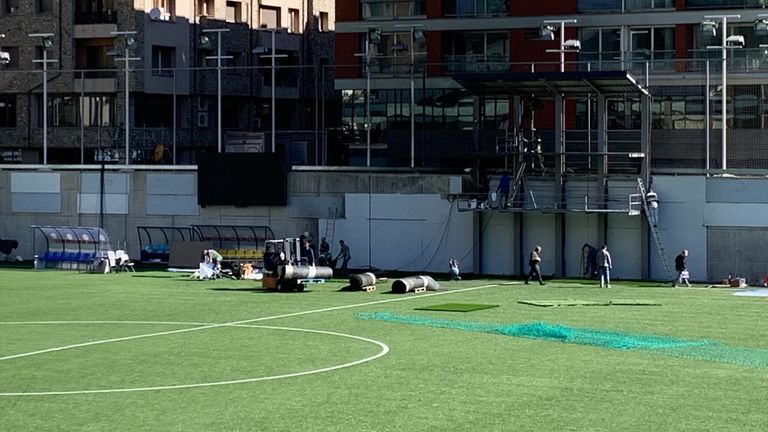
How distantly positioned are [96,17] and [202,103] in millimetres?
9206

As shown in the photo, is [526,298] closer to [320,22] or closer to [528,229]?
[528,229]

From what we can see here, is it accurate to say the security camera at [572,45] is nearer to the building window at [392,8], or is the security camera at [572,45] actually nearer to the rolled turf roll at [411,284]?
the building window at [392,8]

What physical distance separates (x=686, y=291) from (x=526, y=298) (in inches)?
334

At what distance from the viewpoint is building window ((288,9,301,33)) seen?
111 m

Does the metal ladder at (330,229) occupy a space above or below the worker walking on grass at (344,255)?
above

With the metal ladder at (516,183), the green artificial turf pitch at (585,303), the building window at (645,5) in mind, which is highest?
the building window at (645,5)

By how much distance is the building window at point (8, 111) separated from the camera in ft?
333

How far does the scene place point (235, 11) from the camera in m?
107

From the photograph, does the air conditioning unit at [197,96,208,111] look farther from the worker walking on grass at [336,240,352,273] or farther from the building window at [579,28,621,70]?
the worker walking on grass at [336,240,352,273]

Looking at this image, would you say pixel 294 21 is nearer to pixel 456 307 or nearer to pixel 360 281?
pixel 360 281

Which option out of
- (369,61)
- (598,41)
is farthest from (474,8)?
(369,61)

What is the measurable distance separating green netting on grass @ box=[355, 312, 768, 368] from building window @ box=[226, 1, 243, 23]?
6464 cm

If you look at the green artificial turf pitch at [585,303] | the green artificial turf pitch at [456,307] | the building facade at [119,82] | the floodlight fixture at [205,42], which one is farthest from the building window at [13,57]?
the green artificial turf pitch at [585,303]

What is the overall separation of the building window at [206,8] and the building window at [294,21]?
27.3ft
